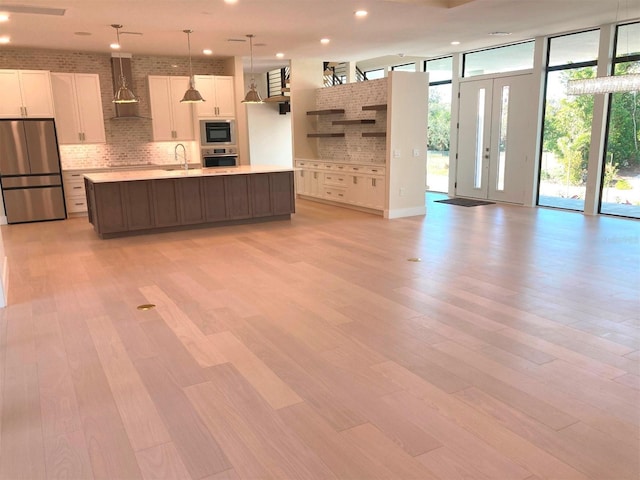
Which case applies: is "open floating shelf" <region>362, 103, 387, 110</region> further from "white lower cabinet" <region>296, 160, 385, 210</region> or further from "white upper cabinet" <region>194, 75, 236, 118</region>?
"white upper cabinet" <region>194, 75, 236, 118</region>

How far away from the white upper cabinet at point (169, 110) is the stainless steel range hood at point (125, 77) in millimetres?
368

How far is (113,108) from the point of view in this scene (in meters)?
9.48

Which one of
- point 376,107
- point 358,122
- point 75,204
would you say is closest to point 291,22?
point 376,107

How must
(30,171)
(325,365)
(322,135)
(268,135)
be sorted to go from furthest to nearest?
(268,135) < (322,135) < (30,171) < (325,365)

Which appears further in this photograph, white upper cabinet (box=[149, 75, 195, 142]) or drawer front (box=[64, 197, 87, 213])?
white upper cabinet (box=[149, 75, 195, 142])

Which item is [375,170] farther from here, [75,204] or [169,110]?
[75,204]

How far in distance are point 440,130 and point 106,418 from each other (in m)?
10.3

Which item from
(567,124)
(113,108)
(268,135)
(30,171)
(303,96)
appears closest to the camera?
(30,171)

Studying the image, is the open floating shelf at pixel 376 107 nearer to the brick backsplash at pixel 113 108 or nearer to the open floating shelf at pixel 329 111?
the open floating shelf at pixel 329 111

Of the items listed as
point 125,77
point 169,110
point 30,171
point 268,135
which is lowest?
point 30,171

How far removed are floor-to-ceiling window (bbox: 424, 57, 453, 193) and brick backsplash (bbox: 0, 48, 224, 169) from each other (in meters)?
4.98

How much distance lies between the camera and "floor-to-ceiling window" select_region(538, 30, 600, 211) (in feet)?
27.3

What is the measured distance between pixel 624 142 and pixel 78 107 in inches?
366

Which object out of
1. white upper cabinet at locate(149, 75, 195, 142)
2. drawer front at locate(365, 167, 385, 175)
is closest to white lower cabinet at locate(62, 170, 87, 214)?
white upper cabinet at locate(149, 75, 195, 142)
